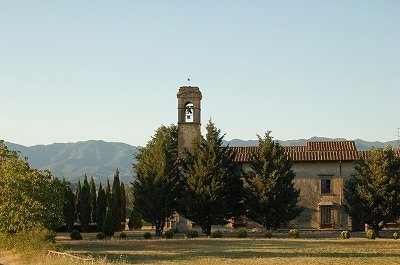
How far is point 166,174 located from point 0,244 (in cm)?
1618

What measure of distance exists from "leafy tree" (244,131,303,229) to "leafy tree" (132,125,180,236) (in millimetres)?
5976

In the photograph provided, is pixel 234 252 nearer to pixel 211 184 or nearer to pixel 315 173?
pixel 211 184

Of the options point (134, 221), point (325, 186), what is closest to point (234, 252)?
point (325, 186)

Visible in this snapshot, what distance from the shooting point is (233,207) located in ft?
157

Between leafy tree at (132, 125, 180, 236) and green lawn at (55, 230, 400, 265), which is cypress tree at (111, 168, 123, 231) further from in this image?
green lawn at (55, 230, 400, 265)

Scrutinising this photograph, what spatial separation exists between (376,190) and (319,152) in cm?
1022

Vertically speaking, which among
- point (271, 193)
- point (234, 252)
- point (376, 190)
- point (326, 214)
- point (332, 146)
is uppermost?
point (332, 146)

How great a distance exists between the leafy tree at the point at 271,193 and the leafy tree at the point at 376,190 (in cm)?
445

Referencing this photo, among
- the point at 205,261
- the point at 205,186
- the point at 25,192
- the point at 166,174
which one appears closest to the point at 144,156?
the point at 166,174

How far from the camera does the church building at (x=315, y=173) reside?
53.6 metres

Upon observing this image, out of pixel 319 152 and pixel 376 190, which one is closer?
pixel 376 190

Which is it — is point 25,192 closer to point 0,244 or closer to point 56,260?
point 0,244

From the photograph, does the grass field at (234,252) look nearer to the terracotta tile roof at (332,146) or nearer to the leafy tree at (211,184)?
the leafy tree at (211,184)

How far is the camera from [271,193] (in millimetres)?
47094
